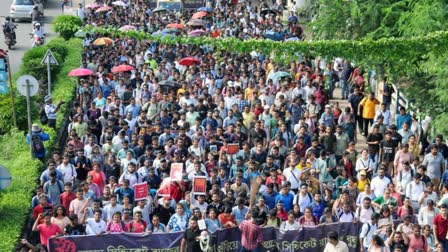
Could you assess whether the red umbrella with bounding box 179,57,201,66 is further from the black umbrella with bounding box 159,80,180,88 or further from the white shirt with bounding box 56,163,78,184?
the white shirt with bounding box 56,163,78,184

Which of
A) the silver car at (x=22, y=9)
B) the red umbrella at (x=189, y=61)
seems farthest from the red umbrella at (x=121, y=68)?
the silver car at (x=22, y=9)

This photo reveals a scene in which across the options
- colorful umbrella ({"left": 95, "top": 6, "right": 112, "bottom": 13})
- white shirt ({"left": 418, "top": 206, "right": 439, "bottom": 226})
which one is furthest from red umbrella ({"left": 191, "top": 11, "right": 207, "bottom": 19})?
white shirt ({"left": 418, "top": 206, "right": 439, "bottom": 226})

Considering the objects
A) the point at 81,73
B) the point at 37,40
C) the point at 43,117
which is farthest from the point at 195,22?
the point at 43,117

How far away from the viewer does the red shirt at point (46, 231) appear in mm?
19000

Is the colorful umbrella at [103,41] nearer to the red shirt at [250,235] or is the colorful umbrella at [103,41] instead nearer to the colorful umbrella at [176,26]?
the colorful umbrella at [176,26]

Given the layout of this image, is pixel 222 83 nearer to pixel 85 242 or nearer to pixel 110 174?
pixel 110 174

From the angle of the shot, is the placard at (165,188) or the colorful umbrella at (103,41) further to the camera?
the colorful umbrella at (103,41)

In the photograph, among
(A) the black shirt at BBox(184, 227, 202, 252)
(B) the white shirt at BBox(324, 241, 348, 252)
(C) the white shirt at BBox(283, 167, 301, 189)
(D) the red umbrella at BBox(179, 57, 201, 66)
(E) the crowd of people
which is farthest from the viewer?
(D) the red umbrella at BBox(179, 57, 201, 66)

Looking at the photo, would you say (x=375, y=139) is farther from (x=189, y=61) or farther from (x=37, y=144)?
(x=189, y=61)

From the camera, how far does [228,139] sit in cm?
2334

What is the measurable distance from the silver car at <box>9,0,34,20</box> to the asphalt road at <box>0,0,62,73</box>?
15.3 inches

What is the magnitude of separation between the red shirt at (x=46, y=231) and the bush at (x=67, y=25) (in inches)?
790

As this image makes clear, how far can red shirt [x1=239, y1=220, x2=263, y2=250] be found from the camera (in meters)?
19.2

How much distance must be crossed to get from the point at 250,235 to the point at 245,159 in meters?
3.51
